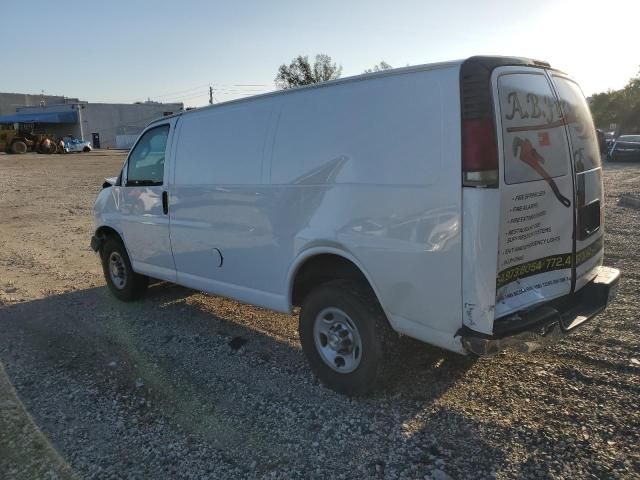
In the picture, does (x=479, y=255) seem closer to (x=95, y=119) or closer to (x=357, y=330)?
(x=357, y=330)

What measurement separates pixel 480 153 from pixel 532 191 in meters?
0.49

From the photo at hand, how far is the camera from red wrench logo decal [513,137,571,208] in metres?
2.95

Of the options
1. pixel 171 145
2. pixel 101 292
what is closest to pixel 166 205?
pixel 171 145

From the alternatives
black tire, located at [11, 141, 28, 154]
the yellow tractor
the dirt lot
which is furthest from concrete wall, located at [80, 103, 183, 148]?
the dirt lot

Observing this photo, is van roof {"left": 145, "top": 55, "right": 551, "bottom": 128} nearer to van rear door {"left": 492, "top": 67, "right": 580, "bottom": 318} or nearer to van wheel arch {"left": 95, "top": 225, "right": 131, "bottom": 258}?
van rear door {"left": 492, "top": 67, "right": 580, "bottom": 318}

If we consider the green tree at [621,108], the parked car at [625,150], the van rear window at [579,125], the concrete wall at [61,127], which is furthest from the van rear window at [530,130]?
the concrete wall at [61,127]

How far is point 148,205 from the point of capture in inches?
215

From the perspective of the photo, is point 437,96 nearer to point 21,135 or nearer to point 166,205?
point 166,205

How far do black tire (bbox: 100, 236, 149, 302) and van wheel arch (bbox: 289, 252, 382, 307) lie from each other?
283cm

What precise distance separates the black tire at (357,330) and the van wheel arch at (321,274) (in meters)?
0.07

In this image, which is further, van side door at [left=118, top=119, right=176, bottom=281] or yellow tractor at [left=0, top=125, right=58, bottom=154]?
yellow tractor at [left=0, top=125, right=58, bottom=154]

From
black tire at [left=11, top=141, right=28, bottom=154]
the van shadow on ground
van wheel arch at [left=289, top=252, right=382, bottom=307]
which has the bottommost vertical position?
the van shadow on ground

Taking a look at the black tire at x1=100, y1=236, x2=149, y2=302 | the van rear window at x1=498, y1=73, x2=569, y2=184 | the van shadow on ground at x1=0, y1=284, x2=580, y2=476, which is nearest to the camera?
the van rear window at x1=498, y1=73, x2=569, y2=184

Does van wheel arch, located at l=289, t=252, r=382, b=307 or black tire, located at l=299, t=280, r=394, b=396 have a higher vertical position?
van wheel arch, located at l=289, t=252, r=382, b=307
